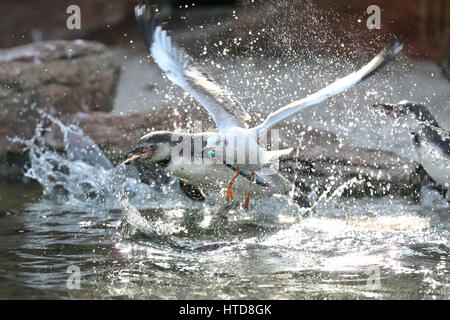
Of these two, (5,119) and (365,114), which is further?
(5,119)

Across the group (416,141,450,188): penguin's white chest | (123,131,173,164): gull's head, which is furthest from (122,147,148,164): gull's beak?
(416,141,450,188): penguin's white chest

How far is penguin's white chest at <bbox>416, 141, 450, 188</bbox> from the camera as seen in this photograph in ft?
18.5

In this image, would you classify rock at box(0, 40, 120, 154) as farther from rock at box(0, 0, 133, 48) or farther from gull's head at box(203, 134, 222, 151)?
gull's head at box(203, 134, 222, 151)

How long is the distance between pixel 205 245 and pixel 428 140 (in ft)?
9.80

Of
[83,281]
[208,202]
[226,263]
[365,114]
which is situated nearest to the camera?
[83,281]

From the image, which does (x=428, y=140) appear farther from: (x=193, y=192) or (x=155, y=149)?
(x=155, y=149)

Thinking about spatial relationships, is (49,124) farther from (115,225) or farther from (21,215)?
(115,225)

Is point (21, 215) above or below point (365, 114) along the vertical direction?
below

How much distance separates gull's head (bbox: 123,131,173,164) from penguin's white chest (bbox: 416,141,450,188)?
255 centimetres

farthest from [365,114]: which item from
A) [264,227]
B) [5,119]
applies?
[5,119]

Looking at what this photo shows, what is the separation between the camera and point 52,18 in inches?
Answer: 352

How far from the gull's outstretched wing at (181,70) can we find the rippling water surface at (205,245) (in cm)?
93
